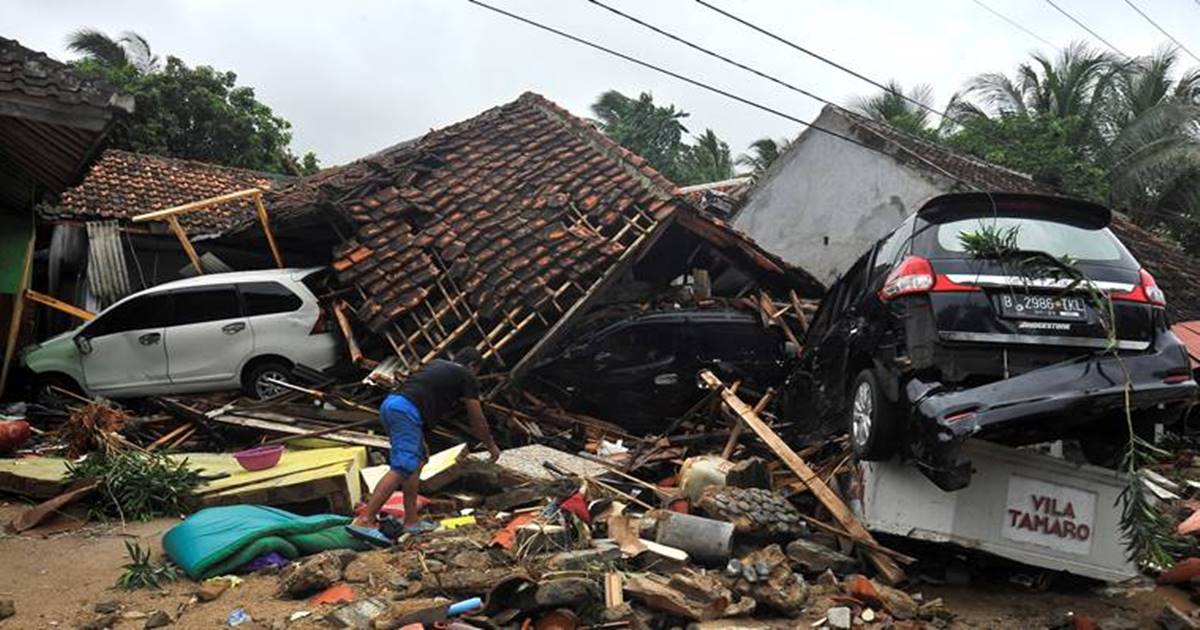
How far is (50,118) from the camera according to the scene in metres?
6.83

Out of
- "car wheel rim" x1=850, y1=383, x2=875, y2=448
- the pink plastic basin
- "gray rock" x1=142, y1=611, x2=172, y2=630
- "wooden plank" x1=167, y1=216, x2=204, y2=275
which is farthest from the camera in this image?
"wooden plank" x1=167, y1=216, x2=204, y2=275

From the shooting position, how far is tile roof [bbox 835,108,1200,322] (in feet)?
53.7

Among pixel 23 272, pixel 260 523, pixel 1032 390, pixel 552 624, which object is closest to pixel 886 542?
pixel 1032 390

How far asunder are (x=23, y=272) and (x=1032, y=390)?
471 inches

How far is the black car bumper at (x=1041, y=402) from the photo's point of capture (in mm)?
4375

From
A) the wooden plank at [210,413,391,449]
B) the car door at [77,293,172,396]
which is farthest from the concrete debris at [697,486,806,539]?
the car door at [77,293,172,396]

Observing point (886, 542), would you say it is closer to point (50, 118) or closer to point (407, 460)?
point (407, 460)

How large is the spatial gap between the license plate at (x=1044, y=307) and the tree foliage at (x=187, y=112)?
2039 cm

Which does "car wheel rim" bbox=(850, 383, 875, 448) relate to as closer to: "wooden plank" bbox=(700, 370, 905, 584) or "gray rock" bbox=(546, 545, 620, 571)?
"wooden plank" bbox=(700, 370, 905, 584)

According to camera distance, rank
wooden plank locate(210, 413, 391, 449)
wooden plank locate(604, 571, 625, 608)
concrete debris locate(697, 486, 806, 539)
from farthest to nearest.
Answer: wooden plank locate(210, 413, 391, 449) < concrete debris locate(697, 486, 806, 539) < wooden plank locate(604, 571, 625, 608)

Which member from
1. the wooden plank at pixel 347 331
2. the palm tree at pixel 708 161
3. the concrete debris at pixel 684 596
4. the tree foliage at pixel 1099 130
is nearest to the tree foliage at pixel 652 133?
the palm tree at pixel 708 161

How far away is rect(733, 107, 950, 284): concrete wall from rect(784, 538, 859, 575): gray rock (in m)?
12.9

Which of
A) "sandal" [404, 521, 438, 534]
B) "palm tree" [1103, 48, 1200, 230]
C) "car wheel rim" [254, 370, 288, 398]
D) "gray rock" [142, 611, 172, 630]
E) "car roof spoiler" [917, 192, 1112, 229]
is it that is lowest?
"gray rock" [142, 611, 172, 630]

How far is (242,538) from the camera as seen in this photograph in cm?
522
